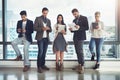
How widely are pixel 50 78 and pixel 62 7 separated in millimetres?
2363

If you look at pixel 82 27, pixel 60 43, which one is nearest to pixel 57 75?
pixel 60 43

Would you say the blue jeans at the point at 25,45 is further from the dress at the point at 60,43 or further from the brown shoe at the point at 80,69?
the brown shoe at the point at 80,69

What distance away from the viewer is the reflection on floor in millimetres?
5578

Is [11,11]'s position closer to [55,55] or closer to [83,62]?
[55,55]

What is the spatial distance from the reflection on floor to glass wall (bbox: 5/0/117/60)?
0.79 m

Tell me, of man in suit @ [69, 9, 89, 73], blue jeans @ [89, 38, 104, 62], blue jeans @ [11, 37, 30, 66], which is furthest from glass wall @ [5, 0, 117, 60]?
man in suit @ [69, 9, 89, 73]

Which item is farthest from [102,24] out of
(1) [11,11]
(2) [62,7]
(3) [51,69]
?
(1) [11,11]

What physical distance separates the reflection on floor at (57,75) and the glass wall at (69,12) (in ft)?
2.59

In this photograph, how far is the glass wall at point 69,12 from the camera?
706cm

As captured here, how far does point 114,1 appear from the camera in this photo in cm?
702

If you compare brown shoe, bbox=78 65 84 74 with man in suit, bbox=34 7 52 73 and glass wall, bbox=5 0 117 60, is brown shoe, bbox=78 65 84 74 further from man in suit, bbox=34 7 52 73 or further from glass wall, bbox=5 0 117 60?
man in suit, bbox=34 7 52 73

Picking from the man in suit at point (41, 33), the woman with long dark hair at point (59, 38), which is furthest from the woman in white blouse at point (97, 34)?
the man in suit at point (41, 33)

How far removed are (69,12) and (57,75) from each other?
79.1 inches

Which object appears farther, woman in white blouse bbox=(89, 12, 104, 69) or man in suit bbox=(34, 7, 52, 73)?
woman in white blouse bbox=(89, 12, 104, 69)
